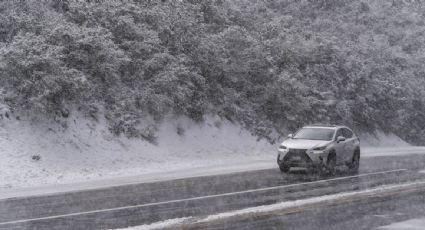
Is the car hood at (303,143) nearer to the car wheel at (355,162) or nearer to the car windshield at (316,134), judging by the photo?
the car windshield at (316,134)

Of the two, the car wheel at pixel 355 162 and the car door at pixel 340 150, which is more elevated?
the car door at pixel 340 150

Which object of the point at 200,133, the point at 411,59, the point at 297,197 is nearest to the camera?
the point at 297,197

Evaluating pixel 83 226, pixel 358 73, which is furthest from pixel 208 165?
pixel 358 73

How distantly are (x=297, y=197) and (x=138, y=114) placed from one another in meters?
12.1

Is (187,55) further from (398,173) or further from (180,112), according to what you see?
(398,173)

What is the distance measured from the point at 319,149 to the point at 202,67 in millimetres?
10004

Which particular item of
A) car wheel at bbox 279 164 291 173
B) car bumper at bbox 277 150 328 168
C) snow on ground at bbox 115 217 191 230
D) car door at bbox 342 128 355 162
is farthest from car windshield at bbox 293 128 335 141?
snow on ground at bbox 115 217 191 230

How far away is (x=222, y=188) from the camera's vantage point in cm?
1593

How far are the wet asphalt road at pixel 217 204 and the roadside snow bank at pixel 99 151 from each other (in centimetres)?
339

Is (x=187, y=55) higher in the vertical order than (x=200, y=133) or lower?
higher

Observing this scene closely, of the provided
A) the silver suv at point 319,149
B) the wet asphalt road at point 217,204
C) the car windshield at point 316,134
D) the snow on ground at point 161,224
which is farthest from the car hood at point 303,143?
the snow on ground at point 161,224

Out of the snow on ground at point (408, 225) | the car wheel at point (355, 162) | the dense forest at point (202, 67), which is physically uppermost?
the dense forest at point (202, 67)

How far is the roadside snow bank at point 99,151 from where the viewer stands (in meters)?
18.6

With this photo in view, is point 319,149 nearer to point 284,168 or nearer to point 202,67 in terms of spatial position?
point 284,168
